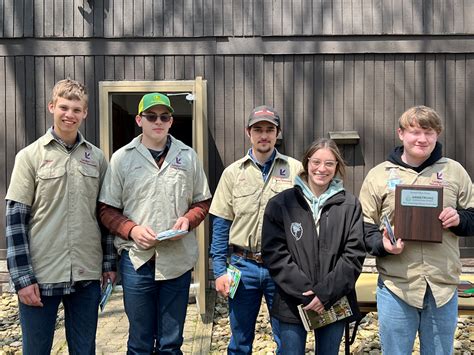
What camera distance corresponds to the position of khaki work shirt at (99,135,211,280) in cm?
256

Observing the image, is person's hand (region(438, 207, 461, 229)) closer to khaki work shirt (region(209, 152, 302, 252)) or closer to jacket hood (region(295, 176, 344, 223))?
jacket hood (region(295, 176, 344, 223))

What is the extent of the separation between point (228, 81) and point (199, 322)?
8.75 feet

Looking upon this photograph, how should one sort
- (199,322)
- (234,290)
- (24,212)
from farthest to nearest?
(199,322)
(234,290)
(24,212)

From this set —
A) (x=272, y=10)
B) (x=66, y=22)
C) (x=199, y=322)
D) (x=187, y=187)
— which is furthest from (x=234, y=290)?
(x=66, y=22)

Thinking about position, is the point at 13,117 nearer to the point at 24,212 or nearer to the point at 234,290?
the point at 24,212

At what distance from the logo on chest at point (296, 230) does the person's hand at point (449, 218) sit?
26.8 inches

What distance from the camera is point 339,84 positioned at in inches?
212

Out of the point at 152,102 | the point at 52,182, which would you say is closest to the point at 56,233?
the point at 52,182

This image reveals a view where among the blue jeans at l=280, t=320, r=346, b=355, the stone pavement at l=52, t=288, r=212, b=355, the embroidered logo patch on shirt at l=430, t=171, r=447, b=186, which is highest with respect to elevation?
the embroidered logo patch on shirt at l=430, t=171, r=447, b=186

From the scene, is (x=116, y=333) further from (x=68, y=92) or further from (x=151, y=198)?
(x=68, y=92)

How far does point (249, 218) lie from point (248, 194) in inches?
5.5

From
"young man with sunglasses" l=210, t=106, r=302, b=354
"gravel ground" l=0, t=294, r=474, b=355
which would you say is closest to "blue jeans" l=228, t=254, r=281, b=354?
"young man with sunglasses" l=210, t=106, r=302, b=354

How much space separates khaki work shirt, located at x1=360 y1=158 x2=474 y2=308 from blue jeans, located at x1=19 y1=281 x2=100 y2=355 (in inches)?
61.3

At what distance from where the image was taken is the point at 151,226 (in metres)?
2.58
